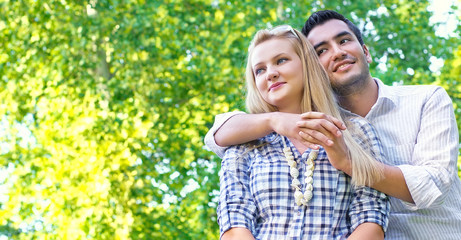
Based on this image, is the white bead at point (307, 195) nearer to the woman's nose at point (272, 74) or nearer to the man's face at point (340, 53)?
the woman's nose at point (272, 74)

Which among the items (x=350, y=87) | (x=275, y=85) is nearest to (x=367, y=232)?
(x=275, y=85)

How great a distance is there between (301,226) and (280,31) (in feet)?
2.36

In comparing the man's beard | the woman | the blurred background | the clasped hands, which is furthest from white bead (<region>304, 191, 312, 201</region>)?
the blurred background

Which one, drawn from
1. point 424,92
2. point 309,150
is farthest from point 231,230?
point 424,92

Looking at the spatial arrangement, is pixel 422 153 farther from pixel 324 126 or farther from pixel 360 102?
pixel 324 126

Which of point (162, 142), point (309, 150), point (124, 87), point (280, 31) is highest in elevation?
point (124, 87)

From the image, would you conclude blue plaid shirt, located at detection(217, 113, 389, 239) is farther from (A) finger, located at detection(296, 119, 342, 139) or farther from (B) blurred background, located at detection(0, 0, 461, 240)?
(B) blurred background, located at detection(0, 0, 461, 240)

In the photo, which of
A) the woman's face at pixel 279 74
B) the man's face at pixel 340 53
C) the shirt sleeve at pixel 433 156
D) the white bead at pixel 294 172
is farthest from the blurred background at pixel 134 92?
the white bead at pixel 294 172

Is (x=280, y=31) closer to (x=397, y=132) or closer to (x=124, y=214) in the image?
(x=397, y=132)

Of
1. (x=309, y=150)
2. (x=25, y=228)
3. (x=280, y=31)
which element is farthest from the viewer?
(x=25, y=228)

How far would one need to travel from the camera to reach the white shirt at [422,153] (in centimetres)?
206

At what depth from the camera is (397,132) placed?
235 centimetres

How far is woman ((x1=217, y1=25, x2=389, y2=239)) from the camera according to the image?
1.89 meters

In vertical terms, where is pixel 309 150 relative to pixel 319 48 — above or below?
below
